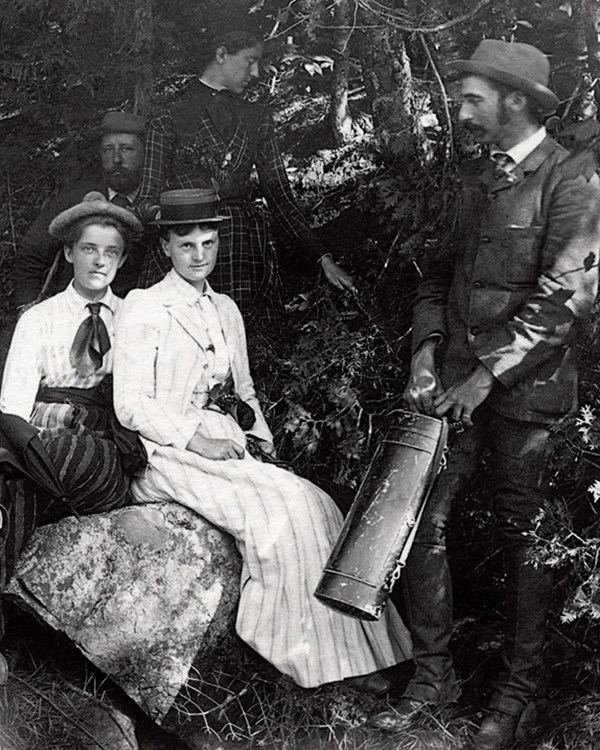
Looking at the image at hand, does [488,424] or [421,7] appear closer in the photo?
[488,424]

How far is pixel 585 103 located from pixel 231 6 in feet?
4.16

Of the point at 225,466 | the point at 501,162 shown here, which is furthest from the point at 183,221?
the point at 501,162

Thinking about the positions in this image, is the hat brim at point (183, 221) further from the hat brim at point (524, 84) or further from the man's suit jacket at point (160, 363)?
the hat brim at point (524, 84)

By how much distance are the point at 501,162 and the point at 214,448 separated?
123cm

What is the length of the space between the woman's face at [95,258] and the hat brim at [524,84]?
1277mm

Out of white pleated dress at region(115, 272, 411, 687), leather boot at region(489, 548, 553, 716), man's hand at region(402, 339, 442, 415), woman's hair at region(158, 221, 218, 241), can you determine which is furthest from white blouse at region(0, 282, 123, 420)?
leather boot at region(489, 548, 553, 716)

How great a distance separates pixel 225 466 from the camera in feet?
12.4

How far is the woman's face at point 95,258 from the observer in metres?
3.98

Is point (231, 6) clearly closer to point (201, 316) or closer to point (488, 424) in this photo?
point (201, 316)

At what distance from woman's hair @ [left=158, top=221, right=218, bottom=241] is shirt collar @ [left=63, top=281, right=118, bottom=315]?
0.26 m

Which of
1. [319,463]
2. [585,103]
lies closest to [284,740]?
[319,463]

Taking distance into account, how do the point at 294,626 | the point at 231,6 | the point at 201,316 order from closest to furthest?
the point at 294,626 → the point at 201,316 → the point at 231,6

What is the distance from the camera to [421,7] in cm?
405

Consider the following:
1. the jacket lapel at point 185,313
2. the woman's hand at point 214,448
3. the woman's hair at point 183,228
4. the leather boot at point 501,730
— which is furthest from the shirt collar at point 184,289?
the leather boot at point 501,730
